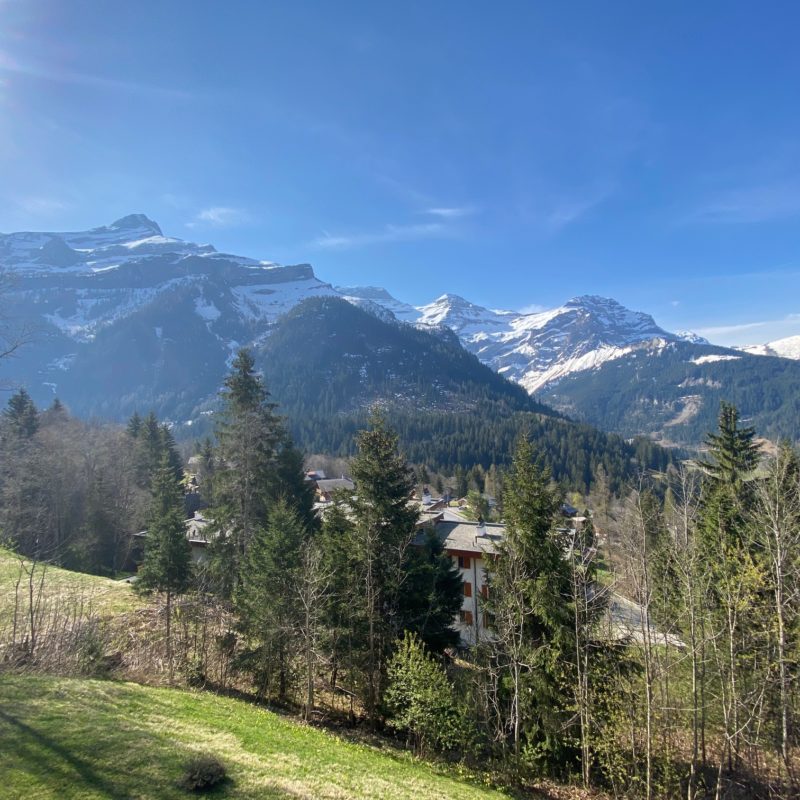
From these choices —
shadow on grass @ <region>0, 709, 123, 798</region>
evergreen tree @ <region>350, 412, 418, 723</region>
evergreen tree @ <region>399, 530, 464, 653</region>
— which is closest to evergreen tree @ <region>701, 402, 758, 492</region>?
evergreen tree @ <region>399, 530, 464, 653</region>

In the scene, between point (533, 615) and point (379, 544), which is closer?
point (533, 615)

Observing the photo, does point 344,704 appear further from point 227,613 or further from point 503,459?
point 503,459

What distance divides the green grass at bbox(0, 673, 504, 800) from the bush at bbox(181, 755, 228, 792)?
0.70 feet

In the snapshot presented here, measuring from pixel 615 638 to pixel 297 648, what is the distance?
1431 centimetres

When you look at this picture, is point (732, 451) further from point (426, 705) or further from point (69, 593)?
point (69, 593)

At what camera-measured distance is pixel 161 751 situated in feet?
39.1

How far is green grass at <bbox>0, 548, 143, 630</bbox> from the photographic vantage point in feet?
82.8

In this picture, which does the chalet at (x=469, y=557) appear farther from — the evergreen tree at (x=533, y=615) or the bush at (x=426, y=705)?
the evergreen tree at (x=533, y=615)

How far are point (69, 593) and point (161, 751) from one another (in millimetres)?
20985

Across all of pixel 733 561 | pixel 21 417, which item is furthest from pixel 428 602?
pixel 21 417

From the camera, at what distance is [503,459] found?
541ft

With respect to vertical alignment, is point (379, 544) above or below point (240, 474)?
below

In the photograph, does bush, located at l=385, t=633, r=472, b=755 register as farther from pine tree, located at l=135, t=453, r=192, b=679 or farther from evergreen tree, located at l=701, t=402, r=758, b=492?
evergreen tree, located at l=701, t=402, r=758, b=492

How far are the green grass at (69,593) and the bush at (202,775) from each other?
16.9 m
